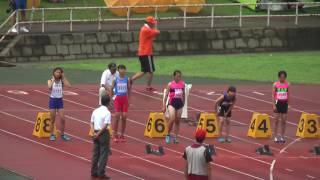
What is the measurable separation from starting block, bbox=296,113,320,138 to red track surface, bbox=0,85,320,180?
24 cm

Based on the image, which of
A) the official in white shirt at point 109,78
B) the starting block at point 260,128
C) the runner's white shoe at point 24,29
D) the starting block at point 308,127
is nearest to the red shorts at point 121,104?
the official in white shirt at point 109,78

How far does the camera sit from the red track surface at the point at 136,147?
23.1m

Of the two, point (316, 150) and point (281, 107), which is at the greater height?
point (281, 107)

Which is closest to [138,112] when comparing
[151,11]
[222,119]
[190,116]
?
[190,116]

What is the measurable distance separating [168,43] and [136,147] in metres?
17.6

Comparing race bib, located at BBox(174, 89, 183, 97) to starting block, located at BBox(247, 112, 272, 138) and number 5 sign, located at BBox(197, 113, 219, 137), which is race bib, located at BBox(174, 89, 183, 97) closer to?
number 5 sign, located at BBox(197, 113, 219, 137)

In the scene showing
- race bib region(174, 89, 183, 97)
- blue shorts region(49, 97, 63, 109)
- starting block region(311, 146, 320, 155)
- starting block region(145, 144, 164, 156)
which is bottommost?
starting block region(311, 146, 320, 155)

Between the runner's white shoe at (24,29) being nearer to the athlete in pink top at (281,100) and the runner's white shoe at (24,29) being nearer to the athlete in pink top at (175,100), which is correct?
the athlete in pink top at (175,100)

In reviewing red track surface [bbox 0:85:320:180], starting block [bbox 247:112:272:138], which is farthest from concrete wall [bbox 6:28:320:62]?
starting block [bbox 247:112:272:138]

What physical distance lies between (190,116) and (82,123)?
3192 mm

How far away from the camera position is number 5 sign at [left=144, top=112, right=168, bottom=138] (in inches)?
1068

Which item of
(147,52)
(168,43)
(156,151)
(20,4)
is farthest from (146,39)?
(168,43)

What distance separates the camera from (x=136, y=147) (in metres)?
25.7

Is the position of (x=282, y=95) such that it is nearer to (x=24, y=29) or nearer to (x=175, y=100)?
(x=175, y=100)
